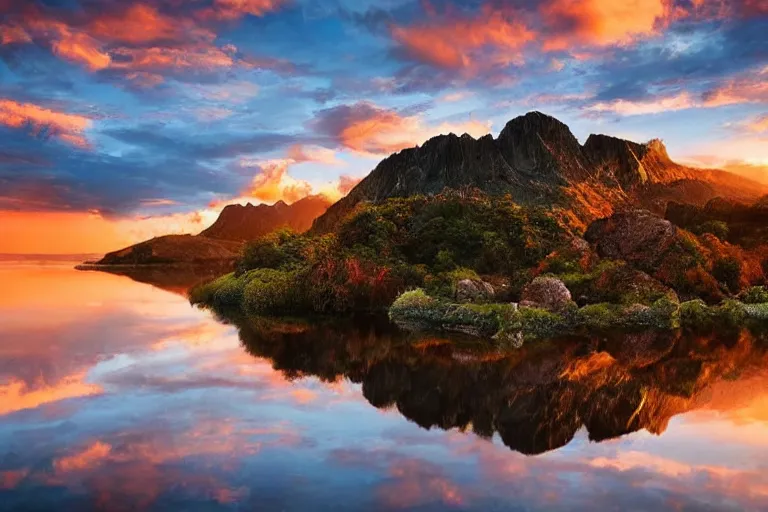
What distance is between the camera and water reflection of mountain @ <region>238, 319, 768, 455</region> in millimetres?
14430

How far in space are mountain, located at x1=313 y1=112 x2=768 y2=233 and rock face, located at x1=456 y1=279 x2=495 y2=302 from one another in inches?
2144

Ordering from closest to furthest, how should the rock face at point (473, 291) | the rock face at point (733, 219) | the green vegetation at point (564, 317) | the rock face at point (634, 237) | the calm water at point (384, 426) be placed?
the calm water at point (384, 426) → the green vegetation at point (564, 317) → the rock face at point (473, 291) → the rock face at point (634, 237) → the rock face at point (733, 219)

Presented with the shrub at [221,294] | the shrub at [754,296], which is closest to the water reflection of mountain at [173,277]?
the shrub at [221,294]

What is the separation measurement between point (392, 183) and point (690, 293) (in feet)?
256

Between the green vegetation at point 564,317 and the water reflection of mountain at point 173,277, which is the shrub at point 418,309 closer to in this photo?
the green vegetation at point 564,317

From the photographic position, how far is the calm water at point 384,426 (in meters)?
10.2

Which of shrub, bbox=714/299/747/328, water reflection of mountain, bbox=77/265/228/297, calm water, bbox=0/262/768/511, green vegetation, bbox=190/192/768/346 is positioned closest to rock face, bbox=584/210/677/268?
green vegetation, bbox=190/192/768/346

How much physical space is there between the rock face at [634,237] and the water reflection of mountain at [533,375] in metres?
11.8

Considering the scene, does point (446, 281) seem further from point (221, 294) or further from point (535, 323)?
point (221, 294)

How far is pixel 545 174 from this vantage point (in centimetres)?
9844

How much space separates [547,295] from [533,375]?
46.3 feet

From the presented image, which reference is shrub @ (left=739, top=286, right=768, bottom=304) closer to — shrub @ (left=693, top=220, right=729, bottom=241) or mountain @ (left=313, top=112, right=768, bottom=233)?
shrub @ (left=693, top=220, right=729, bottom=241)

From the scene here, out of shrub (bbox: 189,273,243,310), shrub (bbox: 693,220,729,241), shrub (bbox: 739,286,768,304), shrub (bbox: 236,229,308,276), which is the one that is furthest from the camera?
shrub (bbox: 236,229,308,276)

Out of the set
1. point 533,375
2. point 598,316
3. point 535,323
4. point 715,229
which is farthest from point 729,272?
point 533,375
